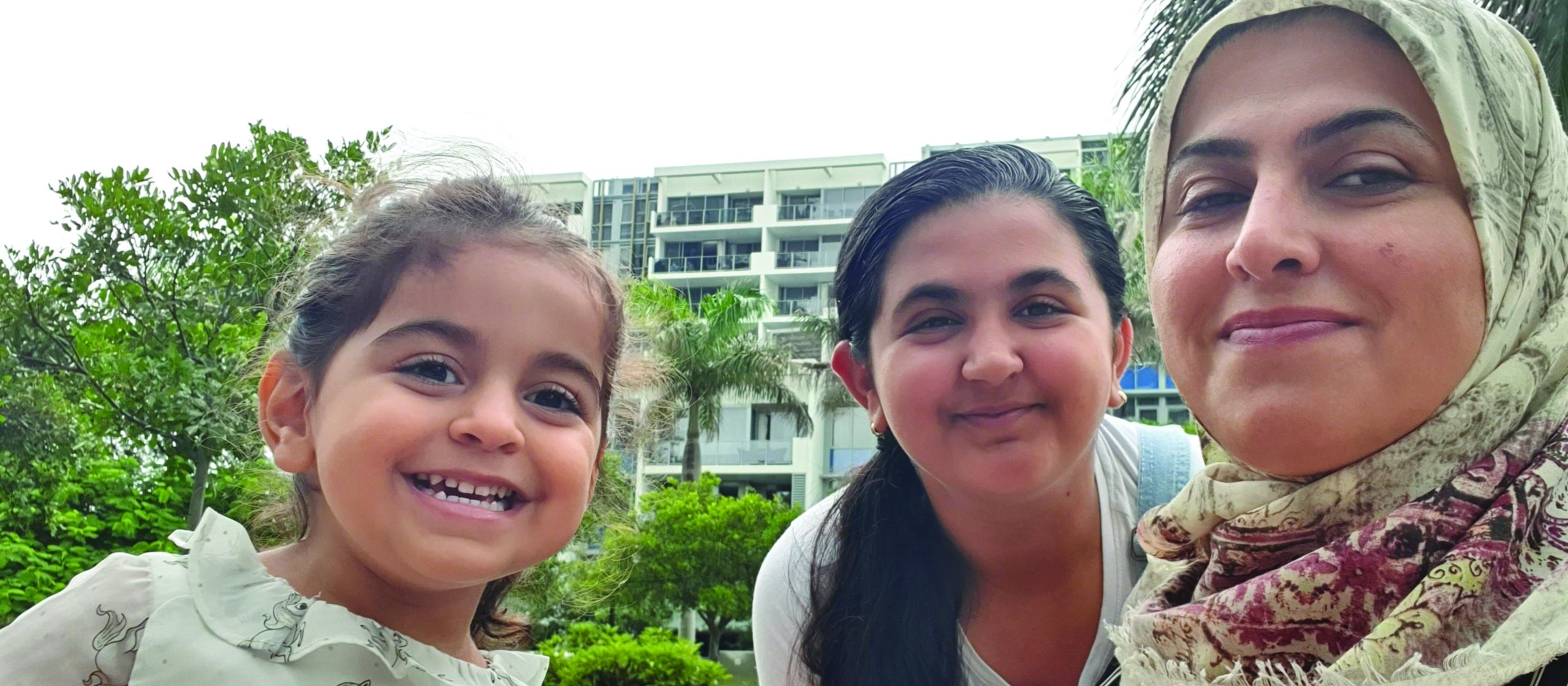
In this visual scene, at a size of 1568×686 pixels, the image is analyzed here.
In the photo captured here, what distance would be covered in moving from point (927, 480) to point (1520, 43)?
1.48 metres

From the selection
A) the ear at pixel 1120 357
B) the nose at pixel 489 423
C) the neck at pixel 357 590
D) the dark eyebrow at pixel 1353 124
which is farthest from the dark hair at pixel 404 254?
the dark eyebrow at pixel 1353 124

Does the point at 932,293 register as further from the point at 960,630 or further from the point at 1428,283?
the point at 1428,283

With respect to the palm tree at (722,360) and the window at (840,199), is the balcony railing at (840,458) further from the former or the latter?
the palm tree at (722,360)

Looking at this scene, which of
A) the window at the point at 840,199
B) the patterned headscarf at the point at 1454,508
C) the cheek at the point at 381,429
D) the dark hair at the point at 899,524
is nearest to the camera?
the patterned headscarf at the point at 1454,508

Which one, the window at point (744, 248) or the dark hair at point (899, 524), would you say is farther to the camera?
the window at point (744, 248)

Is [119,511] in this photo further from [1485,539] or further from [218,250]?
[1485,539]

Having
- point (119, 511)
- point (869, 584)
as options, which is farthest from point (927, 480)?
point (119, 511)

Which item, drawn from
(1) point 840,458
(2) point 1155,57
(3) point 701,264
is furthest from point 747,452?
(2) point 1155,57

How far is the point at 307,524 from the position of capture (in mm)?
2279

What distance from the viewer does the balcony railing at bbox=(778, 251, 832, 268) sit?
127 ft

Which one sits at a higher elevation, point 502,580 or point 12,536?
point 502,580

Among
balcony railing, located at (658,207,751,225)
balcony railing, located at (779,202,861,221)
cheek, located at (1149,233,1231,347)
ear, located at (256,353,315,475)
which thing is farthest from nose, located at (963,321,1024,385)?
balcony railing, located at (658,207,751,225)

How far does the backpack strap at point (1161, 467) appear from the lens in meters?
2.70

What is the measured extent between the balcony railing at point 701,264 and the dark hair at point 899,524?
120 ft
